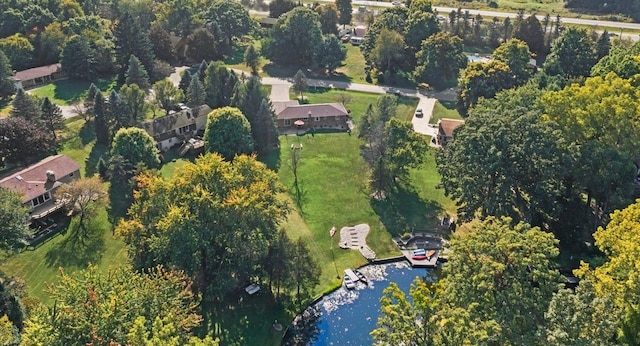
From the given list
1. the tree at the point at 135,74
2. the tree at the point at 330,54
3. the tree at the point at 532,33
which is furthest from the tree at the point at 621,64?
the tree at the point at 135,74

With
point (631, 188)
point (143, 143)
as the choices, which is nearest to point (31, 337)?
point (143, 143)

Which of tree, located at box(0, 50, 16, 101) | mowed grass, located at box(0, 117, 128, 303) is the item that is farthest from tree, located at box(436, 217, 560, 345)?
tree, located at box(0, 50, 16, 101)

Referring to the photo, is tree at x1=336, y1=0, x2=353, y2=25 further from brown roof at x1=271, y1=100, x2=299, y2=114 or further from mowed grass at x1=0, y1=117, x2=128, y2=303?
mowed grass at x1=0, y1=117, x2=128, y2=303

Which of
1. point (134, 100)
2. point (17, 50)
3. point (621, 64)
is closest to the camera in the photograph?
point (621, 64)

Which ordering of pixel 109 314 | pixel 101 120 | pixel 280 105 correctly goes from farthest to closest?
pixel 280 105
pixel 101 120
pixel 109 314

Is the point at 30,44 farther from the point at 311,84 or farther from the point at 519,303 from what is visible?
the point at 519,303

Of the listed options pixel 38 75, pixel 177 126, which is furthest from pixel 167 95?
pixel 38 75

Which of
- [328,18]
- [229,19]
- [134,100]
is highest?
[229,19]

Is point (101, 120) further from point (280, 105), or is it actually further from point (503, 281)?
point (503, 281)
